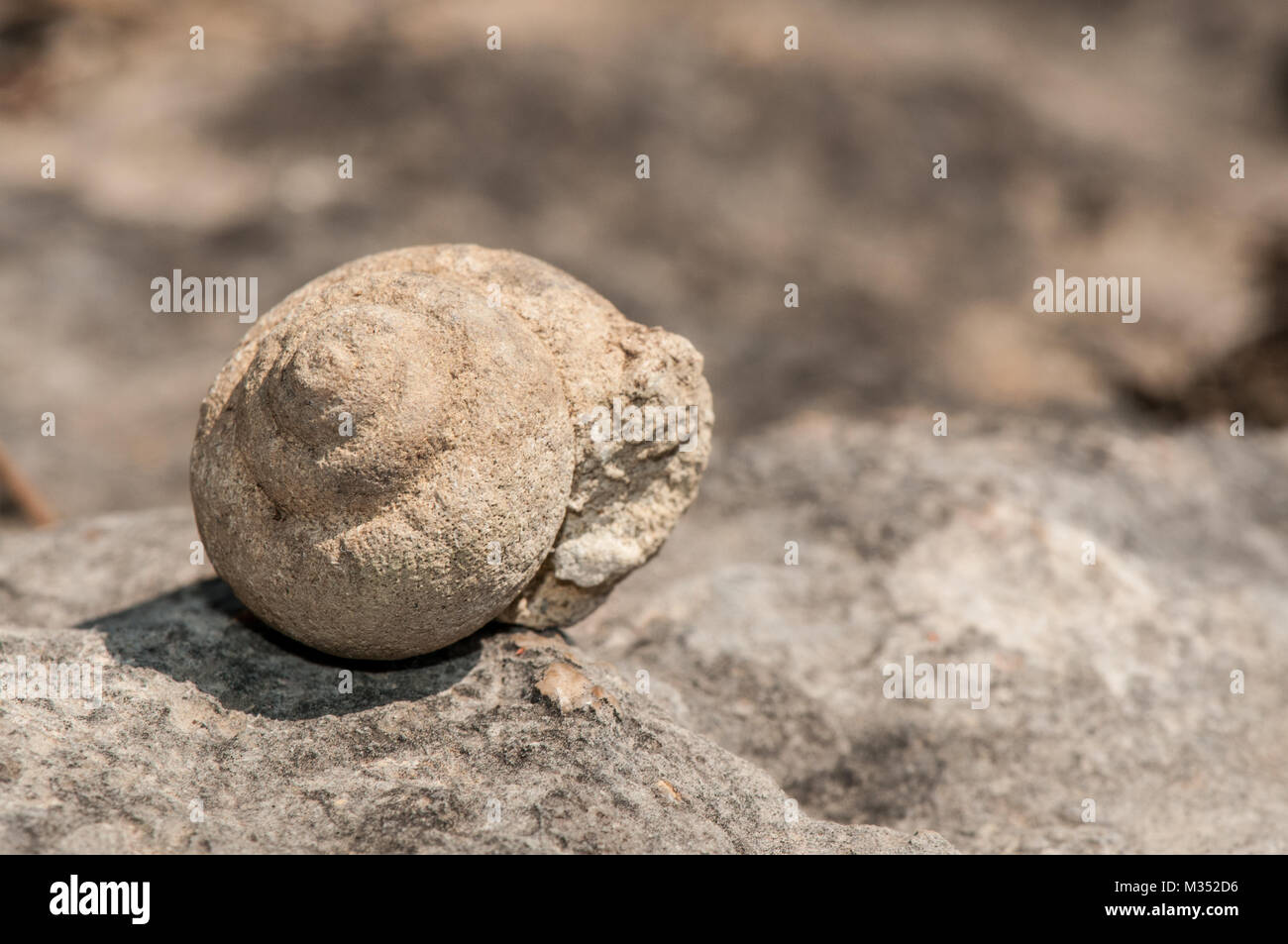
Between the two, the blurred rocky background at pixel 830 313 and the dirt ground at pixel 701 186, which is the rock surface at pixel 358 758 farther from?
the dirt ground at pixel 701 186

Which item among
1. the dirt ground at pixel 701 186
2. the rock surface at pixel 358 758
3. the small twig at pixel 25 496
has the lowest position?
the rock surface at pixel 358 758

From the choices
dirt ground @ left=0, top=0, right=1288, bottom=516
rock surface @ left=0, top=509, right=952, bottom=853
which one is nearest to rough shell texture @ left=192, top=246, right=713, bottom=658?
rock surface @ left=0, top=509, right=952, bottom=853

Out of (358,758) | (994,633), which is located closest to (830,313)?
(994,633)

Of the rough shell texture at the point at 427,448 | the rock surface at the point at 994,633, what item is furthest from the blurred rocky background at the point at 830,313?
the rough shell texture at the point at 427,448

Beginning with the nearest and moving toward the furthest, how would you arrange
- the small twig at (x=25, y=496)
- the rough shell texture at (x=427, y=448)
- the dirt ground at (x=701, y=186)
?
1. the rough shell texture at (x=427, y=448)
2. the small twig at (x=25, y=496)
3. the dirt ground at (x=701, y=186)

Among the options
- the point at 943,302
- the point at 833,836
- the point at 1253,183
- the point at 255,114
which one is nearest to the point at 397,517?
the point at 833,836

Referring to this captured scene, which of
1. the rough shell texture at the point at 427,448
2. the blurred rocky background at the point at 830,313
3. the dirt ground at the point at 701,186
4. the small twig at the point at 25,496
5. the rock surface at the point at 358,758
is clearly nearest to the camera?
the rock surface at the point at 358,758

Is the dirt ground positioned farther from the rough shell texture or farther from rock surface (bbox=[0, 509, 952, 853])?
rock surface (bbox=[0, 509, 952, 853])

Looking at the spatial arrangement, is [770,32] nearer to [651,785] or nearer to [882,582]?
[882,582]
